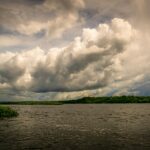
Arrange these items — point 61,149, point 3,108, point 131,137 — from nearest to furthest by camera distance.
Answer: point 61,149
point 131,137
point 3,108

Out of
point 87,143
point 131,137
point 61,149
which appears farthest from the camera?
point 131,137

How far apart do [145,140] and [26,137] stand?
2100 centimetres

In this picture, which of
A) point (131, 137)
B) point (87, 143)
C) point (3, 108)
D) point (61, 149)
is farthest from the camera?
point (3, 108)

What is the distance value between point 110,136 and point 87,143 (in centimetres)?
783

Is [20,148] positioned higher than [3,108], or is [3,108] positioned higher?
[3,108]

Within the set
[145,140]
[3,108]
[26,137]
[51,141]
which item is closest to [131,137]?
[145,140]

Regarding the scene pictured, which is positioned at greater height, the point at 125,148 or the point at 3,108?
the point at 3,108

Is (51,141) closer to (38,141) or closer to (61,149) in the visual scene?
(38,141)

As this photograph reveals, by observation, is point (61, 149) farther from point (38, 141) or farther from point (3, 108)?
point (3, 108)

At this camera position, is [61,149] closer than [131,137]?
Yes

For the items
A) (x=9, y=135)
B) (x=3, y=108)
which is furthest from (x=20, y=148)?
(x=3, y=108)

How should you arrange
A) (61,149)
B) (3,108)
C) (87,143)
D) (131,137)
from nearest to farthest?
(61,149)
(87,143)
(131,137)
(3,108)

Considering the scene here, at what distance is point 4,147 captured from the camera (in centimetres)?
3753

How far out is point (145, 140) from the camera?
139 feet
